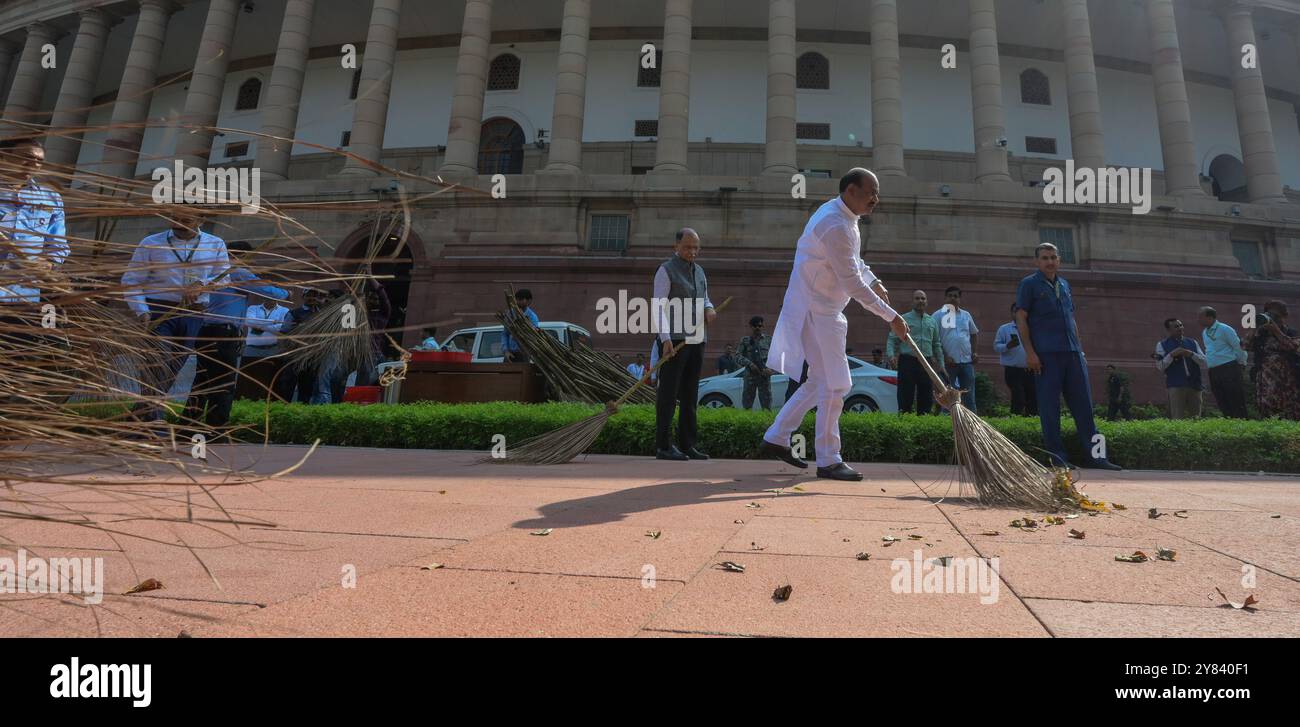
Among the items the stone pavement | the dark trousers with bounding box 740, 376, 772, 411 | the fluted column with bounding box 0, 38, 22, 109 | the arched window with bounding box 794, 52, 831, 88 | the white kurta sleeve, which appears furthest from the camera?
the fluted column with bounding box 0, 38, 22, 109

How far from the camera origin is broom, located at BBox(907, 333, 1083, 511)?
12.0 ft

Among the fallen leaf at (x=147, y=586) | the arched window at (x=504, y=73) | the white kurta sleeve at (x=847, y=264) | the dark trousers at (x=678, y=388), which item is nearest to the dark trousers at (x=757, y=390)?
the dark trousers at (x=678, y=388)

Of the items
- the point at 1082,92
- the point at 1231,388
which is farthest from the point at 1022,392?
the point at 1082,92

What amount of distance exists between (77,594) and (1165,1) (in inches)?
1204

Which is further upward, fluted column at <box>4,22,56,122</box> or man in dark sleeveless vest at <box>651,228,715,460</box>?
fluted column at <box>4,22,56,122</box>

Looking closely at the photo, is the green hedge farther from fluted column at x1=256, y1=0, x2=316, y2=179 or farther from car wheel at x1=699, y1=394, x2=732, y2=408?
fluted column at x1=256, y1=0, x2=316, y2=179

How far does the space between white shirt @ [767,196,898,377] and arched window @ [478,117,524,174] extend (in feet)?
77.6

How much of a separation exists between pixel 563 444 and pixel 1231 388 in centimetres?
1123

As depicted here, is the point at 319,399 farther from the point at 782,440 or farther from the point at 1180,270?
the point at 1180,270

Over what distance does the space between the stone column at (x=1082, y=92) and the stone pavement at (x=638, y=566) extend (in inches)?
823

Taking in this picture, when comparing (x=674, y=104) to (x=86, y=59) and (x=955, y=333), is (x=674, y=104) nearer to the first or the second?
(x=955, y=333)

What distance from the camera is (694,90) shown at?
27.4 metres

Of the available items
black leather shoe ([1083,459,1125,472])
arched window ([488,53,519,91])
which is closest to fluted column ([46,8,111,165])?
arched window ([488,53,519,91])

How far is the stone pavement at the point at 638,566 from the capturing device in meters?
1.49
